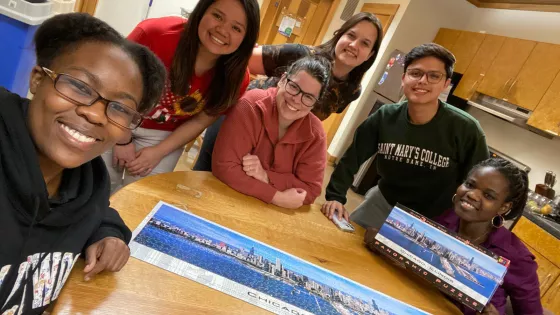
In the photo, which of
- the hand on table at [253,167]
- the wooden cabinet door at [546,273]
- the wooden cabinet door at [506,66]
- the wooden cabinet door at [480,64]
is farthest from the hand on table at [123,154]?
the wooden cabinet door at [480,64]

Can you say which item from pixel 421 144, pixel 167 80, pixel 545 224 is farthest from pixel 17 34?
pixel 545 224

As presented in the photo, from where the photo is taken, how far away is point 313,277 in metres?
1.04

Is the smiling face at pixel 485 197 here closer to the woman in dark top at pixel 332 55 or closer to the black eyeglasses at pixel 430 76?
the black eyeglasses at pixel 430 76

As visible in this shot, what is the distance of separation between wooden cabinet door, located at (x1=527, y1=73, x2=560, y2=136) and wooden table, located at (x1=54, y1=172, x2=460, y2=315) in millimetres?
2764

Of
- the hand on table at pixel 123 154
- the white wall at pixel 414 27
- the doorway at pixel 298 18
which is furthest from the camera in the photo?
the doorway at pixel 298 18

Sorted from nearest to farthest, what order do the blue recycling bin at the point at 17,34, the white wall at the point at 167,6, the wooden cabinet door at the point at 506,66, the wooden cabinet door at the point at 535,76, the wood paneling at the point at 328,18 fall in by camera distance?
A: the blue recycling bin at the point at 17,34 < the wooden cabinet door at the point at 535,76 < the wooden cabinet door at the point at 506,66 < the white wall at the point at 167,6 < the wood paneling at the point at 328,18

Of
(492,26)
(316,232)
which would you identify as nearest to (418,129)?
(316,232)

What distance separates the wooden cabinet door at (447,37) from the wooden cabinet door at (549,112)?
55.2 inches

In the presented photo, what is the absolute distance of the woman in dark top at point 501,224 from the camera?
4.05 feet

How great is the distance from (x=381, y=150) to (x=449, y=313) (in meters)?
0.85

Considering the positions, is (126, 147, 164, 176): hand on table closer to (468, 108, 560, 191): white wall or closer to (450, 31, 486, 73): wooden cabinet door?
(468, 108, 560, 191): white wall

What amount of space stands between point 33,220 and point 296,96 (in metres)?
Result: 0.96

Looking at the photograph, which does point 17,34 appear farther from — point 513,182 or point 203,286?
point 513,182

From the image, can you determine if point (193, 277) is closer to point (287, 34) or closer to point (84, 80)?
point (84, 80)
